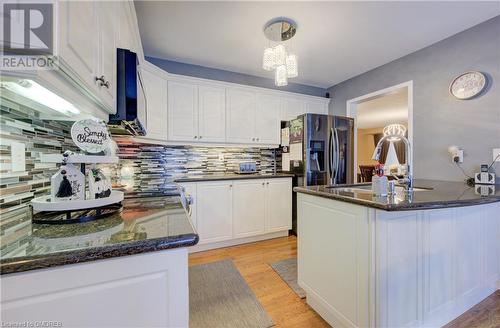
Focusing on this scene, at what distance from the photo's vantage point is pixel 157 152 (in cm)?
275

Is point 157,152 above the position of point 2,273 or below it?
above

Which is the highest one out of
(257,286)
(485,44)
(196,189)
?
(485,44)

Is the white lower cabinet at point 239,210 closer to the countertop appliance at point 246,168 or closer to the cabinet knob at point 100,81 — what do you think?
the countertop appliance at point 246,168

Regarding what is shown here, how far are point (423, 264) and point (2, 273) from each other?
70.5 inches

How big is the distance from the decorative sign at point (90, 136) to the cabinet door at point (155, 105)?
1.43 metres

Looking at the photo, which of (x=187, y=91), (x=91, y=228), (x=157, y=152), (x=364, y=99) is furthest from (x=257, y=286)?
(x=364, y=99)

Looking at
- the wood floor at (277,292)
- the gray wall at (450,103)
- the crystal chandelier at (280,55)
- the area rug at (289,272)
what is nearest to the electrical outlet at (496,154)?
the gray wall at (450,103)

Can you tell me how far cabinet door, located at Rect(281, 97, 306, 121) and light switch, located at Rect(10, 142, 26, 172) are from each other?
2879 millimetres

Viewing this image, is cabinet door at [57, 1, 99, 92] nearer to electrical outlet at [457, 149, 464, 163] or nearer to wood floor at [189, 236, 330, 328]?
wood floor at [189, 236, 330, 328]

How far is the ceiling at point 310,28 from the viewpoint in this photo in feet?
5.83

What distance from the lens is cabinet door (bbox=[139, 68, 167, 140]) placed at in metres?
2.29

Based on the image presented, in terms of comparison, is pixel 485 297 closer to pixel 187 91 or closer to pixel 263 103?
pixel 263 103

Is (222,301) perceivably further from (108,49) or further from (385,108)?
(385,108)

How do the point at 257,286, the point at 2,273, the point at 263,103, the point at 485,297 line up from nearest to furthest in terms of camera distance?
1. the point at 2,273
2. the point at 485,297
3. the point at 257,286
4. the point at 263,103
